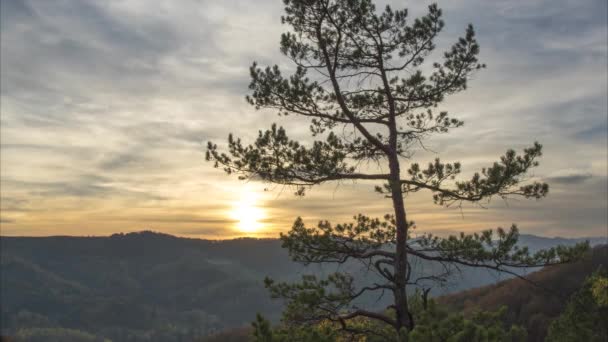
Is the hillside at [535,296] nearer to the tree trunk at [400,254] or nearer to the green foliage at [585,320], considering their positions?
the green foliage at [585,320]

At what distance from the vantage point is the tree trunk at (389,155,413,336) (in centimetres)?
1182

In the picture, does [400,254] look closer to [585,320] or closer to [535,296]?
[585,320]

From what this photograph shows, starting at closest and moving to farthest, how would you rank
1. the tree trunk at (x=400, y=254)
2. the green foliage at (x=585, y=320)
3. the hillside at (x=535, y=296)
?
the tree trunk at (x=400, y=254) < the green foliage at (x=585, y=320) < the hillside at (x=535, y=296)

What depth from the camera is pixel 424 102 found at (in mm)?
13367

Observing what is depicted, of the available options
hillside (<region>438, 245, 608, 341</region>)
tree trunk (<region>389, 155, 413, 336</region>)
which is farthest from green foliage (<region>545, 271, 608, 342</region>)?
hillside (<region>438, 245, 608, 341</region>)

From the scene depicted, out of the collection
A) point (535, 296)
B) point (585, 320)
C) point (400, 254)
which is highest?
point (400, 254)

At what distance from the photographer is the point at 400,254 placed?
1220cm

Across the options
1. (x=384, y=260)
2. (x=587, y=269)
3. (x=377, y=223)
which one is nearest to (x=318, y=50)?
(x=377, y=223)

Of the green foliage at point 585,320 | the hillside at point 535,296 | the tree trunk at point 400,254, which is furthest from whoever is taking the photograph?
the hillside at point 535,296

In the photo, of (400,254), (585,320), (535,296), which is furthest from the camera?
(535,296)

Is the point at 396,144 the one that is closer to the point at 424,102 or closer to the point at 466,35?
the point at 424,102

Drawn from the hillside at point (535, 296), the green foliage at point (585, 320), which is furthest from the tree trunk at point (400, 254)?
the hillside at point (535, 296)

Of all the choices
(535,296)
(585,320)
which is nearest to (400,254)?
(585,320)

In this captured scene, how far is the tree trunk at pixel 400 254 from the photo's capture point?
11.8 metres
